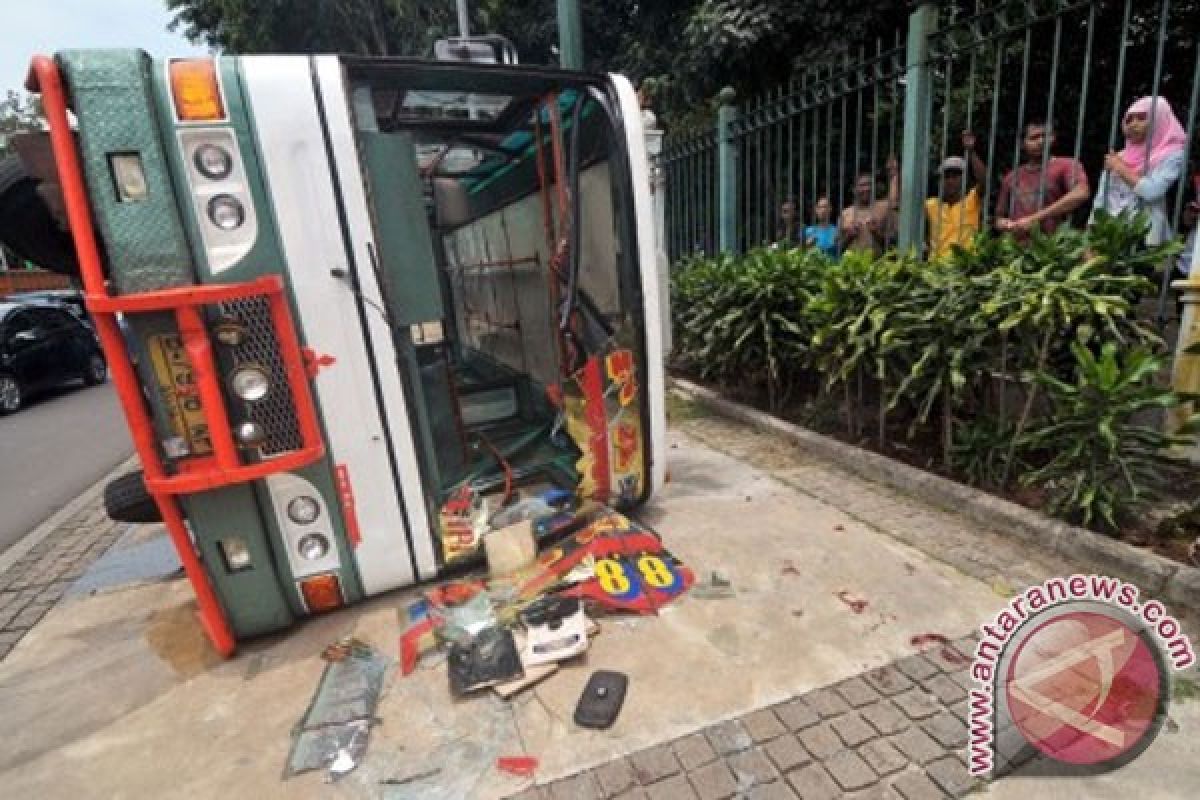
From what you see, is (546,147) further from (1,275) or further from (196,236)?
(1,275)

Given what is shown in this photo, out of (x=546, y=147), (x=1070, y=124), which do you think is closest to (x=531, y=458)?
(x=546, y=147)

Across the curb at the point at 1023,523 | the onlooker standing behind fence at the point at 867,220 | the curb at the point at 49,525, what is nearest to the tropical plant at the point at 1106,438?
the curb at the point at 1023,523

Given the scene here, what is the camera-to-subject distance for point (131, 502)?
2604 mm

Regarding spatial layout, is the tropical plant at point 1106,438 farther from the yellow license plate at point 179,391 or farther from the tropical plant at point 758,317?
the yellow license plate at point 179,391

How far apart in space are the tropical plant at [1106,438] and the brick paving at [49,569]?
14.9 ft

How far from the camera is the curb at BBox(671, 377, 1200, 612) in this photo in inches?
89.5

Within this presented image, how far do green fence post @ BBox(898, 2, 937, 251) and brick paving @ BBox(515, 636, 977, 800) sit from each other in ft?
10.3

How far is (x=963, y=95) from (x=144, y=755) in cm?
761

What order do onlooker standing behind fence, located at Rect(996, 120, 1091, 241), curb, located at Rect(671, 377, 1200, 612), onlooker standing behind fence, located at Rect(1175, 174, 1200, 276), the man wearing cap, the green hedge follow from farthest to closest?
the man wearing cap, onlooker standing behind fence, located at Rect(996, 120, 1091, 241), onlooker standing behind fence, located at Rect(1175, 174, 1200, 276), the green hedge, curb, located at Rect(671, 377, 1200, 612)

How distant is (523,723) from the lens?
6.31 ft

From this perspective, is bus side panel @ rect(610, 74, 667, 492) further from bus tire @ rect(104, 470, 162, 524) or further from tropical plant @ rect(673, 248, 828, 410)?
bus tire @ rect(104, 470, 162, 524)

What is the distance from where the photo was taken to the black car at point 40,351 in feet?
29.1

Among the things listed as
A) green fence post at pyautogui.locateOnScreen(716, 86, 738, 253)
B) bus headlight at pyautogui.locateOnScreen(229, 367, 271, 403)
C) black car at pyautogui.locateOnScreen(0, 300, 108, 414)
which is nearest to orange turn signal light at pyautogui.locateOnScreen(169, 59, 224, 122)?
bus headlight at pyautogui.locateOnScreen(229, 367, 271, 403)

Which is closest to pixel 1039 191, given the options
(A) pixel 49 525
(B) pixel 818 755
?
(B) pixel 818 755
